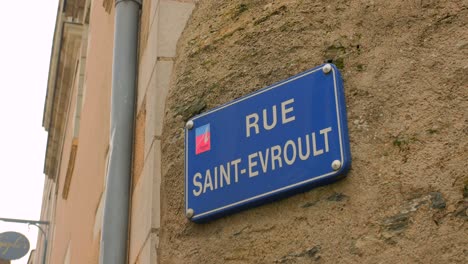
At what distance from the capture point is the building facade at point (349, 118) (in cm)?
205

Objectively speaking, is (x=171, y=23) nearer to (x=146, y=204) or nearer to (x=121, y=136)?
(x=121, y=136)

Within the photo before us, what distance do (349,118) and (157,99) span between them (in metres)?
0.90

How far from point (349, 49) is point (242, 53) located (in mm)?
430

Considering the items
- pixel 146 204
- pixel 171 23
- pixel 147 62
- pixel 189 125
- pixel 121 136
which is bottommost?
pixel 146 204

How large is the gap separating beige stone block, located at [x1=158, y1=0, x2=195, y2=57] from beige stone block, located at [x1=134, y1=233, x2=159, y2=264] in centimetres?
75

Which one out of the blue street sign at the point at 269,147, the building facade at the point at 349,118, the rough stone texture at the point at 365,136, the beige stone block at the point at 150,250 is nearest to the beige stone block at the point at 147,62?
the building facade at the point at 349,118

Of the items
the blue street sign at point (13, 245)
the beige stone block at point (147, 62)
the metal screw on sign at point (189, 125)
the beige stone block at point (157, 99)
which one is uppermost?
the blue street sign at point (13, 245)

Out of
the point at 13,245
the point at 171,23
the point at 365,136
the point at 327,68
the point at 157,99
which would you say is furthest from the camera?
the point at 13,245

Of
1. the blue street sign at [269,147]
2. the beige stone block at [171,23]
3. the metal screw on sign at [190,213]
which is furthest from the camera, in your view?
the beige stone block at [171,23]

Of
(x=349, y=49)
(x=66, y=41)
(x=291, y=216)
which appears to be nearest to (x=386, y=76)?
(x=349, y=49)

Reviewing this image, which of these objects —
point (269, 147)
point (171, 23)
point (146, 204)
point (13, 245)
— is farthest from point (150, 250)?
point (13, 245)

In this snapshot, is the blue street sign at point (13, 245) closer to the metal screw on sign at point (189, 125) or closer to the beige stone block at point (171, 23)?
the beige stone block at point (171, 23)

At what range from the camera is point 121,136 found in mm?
3094

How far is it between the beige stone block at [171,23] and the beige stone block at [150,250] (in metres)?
0.75
